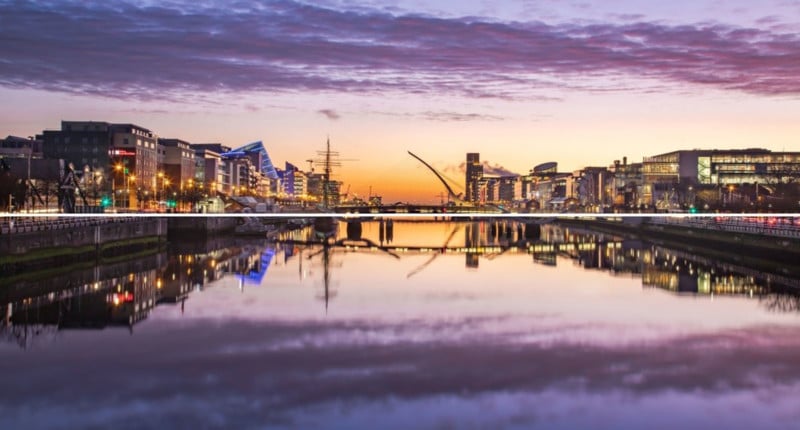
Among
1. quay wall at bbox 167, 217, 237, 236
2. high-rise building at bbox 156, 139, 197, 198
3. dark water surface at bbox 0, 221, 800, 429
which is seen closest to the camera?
dark water surface at bbox 0, 221, 800, 429

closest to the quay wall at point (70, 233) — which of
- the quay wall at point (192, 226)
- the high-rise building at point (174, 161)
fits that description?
the quay wall at point (192, 226)

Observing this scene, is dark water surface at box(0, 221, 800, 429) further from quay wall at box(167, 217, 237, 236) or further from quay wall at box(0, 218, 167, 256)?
quay wall at box(167, 217, 237, 236)

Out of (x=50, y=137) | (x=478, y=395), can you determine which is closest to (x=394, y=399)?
(x=478, y=395)

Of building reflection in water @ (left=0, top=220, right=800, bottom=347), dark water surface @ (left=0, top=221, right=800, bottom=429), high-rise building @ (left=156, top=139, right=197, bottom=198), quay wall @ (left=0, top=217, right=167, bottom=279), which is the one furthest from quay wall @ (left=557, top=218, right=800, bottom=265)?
high-rise building @ (left=156, top=139, right=197, bottom=198)

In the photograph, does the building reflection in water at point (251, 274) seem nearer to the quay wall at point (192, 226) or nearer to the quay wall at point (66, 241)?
the quay wall at point (66, 241)

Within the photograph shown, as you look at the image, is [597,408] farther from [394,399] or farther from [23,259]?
[23,259]

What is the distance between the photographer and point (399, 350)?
1922cm

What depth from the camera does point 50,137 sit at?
9506cm

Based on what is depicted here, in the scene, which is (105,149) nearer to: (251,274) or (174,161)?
(174,161)

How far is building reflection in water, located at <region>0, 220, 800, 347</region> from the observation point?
24.1m

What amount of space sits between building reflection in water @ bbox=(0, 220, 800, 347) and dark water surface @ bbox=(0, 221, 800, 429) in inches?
6.8

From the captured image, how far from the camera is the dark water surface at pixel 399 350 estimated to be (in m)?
14.2

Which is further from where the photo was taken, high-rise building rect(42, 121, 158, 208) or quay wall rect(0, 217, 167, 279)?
high-rise building rect(42, 121, 158, 208)

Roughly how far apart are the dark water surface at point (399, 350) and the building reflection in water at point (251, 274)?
173mm
